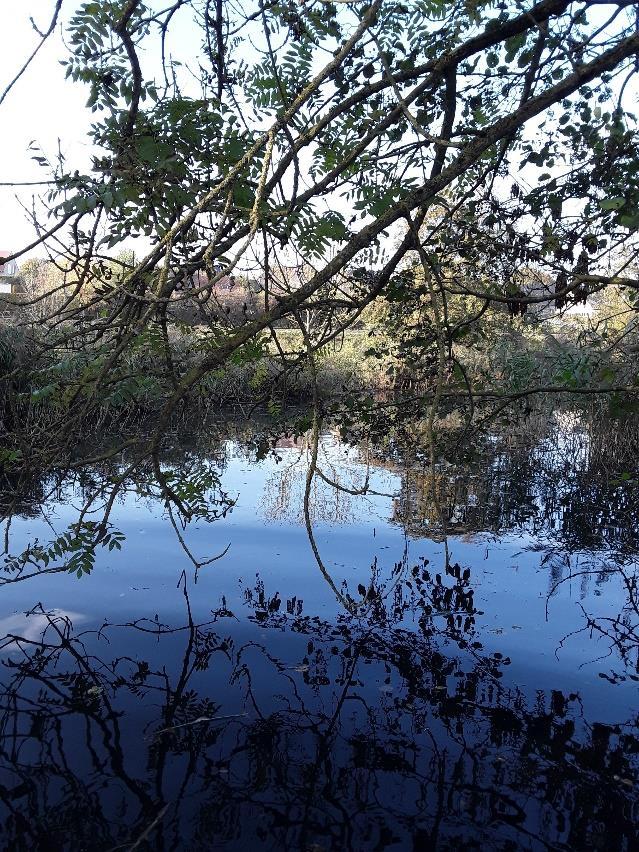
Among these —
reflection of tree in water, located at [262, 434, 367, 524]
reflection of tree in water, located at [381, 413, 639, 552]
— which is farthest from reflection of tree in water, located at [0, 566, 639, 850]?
reflection of tree in water, located at [262, 434, 367, 524]

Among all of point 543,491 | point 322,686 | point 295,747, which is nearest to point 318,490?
point 543,491

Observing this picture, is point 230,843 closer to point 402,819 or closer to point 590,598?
point 402,819

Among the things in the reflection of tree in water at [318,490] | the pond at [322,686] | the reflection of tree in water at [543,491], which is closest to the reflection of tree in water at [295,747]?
the pond at [322,686]

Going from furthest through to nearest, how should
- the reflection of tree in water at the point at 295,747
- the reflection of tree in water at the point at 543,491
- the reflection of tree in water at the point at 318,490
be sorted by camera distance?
the reflection of tree in water at the point at 318,490
the reflection of tree in water at the point at 543,491
the reflection of tree in water at the point at 295,747

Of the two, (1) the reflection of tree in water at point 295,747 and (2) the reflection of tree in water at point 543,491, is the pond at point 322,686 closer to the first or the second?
(1) the reflection of tree in water at point 295,747

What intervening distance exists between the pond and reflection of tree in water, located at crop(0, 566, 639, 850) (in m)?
0.01

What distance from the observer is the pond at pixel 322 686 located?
337 cm

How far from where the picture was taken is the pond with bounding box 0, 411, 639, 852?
3367 mm

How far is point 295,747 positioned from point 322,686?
656 millimetres

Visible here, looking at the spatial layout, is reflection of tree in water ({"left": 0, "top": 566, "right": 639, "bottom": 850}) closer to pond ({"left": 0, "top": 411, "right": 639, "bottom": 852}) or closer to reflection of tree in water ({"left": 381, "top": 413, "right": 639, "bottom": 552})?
pond ({"left": 0, "top": 411, "right": 639, "bottom": 852})

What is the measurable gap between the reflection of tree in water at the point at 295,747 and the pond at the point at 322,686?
1 centimetres

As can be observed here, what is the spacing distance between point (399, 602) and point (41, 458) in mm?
3542

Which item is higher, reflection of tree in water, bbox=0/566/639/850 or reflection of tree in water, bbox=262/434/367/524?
reflection of tree in water, bbox=262/434/367/524

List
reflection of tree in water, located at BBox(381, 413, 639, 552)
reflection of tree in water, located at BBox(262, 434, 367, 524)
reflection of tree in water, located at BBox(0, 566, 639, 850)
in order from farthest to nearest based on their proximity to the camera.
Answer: reflection of tree in water, located at BBox(262, 434, 367, 524), reflection of tree in water, located at BBox(381, 413, 639, 552), reflection of tree in water, located at BBox(0, 566, 639, 850)
